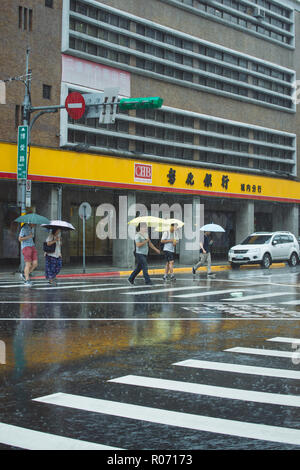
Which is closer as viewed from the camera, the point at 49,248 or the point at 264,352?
the point at 264,352

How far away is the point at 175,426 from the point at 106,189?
27.6 meters

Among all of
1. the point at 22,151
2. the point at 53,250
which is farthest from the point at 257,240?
the point at 53,250

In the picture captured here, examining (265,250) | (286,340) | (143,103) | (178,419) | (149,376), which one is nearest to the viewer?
(178,419)

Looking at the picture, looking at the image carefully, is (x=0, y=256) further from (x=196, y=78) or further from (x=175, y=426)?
(x=175, y=426)

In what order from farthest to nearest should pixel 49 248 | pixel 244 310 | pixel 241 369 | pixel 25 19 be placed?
pixel 25 19 → pixel 49 248 → pixel 244 310 → pixel 241 369

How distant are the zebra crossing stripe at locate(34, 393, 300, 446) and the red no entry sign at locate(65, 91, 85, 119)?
19.2 metres

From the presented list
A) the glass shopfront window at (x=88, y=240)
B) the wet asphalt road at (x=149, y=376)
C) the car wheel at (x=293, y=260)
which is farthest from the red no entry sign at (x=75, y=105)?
the car wheel at (x=293, y=260)

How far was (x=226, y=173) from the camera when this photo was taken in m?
39.2

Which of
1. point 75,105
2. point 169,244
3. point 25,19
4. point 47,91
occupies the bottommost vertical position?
point 169,244

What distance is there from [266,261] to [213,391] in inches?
1002

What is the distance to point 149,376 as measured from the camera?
6.75 metres

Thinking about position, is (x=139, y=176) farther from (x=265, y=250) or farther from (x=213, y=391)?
(x=213, y=391)

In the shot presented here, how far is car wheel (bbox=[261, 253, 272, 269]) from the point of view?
1216 inches

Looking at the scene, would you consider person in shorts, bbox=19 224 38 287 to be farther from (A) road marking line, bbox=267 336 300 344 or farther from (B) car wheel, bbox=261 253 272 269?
(B) car wheel, bbox=261 253 272 269
